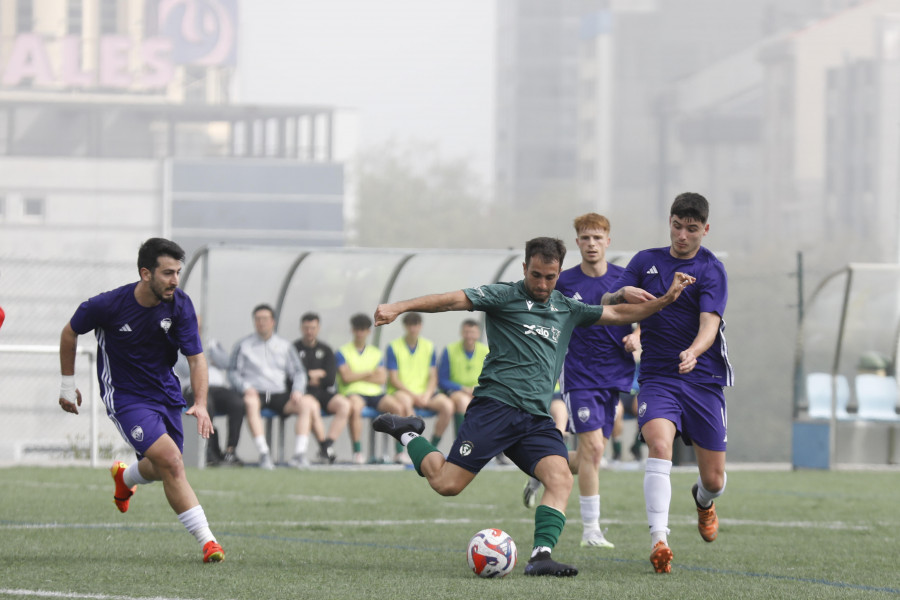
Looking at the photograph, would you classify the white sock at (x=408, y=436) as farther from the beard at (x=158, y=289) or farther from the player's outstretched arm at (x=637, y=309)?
the beard at (x=158, y=289)

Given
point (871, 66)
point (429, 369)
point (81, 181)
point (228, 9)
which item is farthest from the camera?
point (228, 9)

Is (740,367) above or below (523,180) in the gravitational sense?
below

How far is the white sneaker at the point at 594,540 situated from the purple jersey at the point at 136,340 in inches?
95.5

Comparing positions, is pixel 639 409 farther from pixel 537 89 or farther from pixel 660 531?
pixel 537 89

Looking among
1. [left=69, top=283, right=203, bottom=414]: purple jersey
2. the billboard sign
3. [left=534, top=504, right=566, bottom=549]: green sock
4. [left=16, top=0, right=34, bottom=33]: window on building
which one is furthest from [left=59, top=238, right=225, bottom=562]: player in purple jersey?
[left=16, top=0, right=34, bottom=33]: window on building

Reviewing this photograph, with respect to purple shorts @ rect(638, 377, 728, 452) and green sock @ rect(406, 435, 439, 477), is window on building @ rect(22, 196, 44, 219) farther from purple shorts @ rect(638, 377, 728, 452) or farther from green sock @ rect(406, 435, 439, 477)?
purple shorts @ rect(638, 377, 728, 452)

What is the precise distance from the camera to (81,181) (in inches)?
2901

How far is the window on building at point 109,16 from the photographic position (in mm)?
85875

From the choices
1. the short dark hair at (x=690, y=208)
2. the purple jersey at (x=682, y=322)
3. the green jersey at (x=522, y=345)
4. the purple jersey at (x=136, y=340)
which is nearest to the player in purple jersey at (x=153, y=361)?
the purple jersey at (x=136, y=340)

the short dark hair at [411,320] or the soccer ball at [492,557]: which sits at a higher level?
the short dark hair at [411,320]

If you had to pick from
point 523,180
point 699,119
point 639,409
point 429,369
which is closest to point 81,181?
point 699,119

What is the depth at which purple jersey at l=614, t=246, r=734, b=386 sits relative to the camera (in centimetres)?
712

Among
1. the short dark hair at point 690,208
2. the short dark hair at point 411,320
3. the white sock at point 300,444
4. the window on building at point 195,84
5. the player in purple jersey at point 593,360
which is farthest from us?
the window on building at point 195,84

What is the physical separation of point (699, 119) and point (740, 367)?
113 feet
